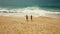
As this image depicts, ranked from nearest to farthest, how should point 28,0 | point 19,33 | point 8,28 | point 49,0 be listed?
1. point 19,33
2. point 8,28
3. point 49,0
4. point 28,0

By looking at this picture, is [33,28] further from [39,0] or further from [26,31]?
[39,0]

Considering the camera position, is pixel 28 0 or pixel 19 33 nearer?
pixel 19 33

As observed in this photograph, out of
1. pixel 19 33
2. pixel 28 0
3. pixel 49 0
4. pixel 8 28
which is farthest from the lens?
pixel 28 0

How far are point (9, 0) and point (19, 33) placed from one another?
3160cm

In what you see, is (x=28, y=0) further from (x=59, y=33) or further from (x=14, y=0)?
(x=59, y=33)

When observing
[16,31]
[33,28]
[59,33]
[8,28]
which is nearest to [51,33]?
[59,33]

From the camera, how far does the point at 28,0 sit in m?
40.4

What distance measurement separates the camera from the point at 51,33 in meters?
8.99

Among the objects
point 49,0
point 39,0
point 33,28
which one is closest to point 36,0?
point 39,0

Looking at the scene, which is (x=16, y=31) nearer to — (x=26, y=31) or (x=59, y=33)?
(x=26, y=31)

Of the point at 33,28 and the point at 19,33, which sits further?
the point at 33,28

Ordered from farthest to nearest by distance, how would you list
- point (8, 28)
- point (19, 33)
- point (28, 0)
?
point (28, 0) → point (8, 28) → point (19, 33)

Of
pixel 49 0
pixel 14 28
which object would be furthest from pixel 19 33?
pixel 49 0

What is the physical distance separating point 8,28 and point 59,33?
354 cm
